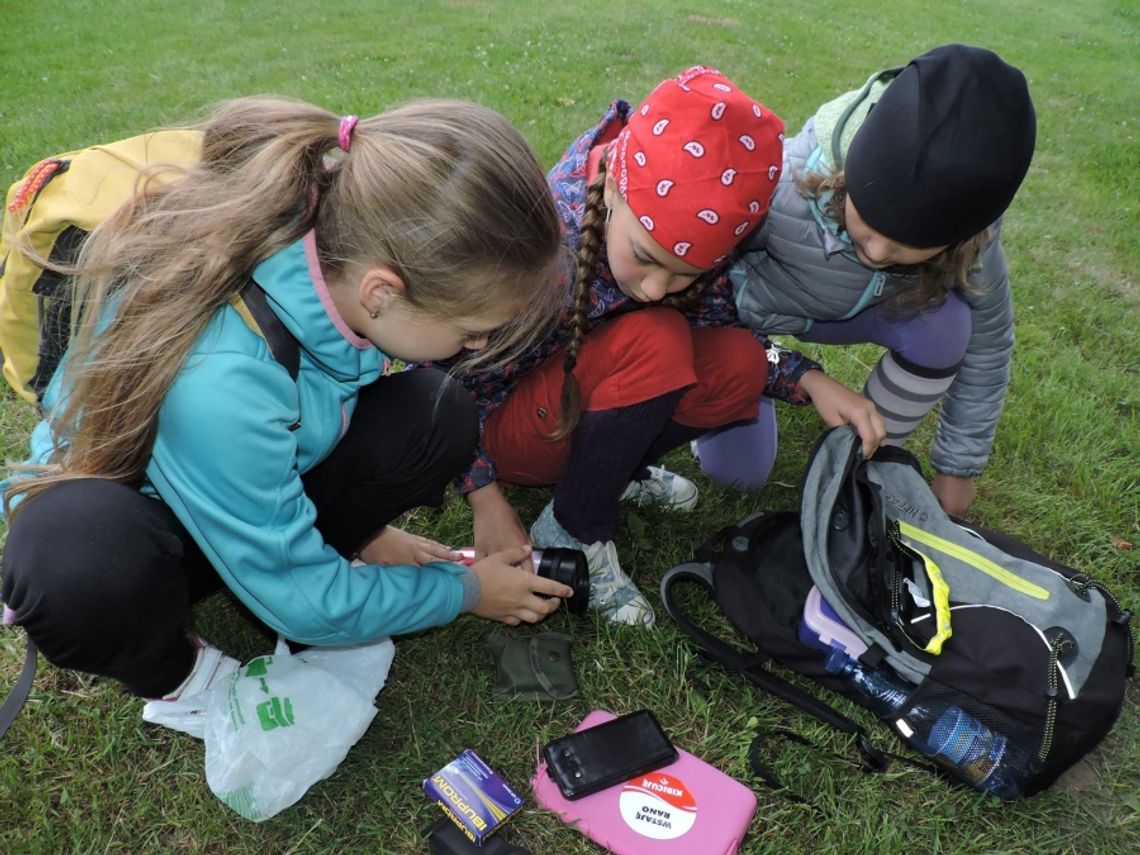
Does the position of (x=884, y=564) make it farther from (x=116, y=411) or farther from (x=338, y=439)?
(x=116, y=411)

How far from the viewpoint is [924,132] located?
175cm

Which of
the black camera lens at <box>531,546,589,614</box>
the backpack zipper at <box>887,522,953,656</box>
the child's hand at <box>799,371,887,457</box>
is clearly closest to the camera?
the backpack zipper at <box>887,522,953,656</box>

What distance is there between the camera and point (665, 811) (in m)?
1.80

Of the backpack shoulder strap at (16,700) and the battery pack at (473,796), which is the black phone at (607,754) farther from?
the backpack shoulder strap at (16,700)

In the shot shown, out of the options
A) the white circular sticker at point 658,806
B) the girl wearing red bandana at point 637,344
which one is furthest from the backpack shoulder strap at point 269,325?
the white circular sticker at point 658,806

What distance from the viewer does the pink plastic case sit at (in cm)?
175

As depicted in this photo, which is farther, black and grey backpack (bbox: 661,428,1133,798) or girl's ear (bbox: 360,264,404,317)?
black and grey backpack (bbox: 661,428,1133,798)

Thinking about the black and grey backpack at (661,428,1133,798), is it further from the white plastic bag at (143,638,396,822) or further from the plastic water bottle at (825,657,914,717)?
the white plastic bag at (143,638,396,822)

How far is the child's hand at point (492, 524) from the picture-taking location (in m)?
2.24

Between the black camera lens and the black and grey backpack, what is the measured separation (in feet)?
0.74

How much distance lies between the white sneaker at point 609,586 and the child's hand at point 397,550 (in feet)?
1.01

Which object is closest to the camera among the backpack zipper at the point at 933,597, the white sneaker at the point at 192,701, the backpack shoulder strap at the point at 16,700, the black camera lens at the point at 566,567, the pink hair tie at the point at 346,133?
the pink hair tie at the point at 346,133

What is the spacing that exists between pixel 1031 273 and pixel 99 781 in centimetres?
425

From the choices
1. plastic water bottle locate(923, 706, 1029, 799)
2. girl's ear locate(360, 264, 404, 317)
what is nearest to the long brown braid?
girl's ear locate(360, 264, 404, 317)
